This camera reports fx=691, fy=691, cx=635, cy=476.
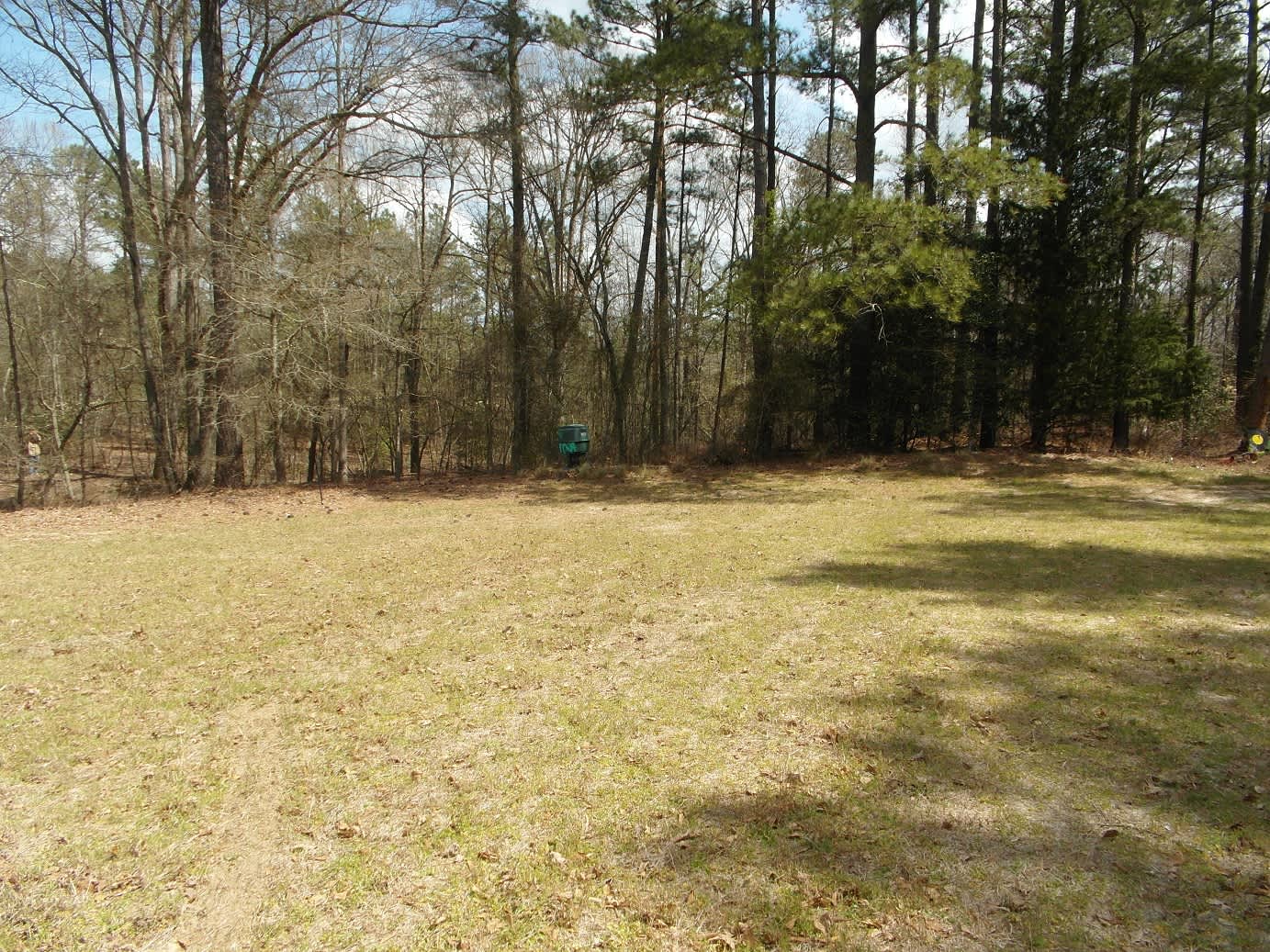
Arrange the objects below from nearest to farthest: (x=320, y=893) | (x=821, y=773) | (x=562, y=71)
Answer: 1. (x=320, y=893)
2. (x=821, y=773)
3. (x=562, y=71)

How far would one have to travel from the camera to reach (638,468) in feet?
48.1

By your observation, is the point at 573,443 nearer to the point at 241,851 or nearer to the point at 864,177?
the point at 864,177

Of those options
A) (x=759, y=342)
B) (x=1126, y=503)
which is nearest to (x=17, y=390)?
(x=759, y=342)

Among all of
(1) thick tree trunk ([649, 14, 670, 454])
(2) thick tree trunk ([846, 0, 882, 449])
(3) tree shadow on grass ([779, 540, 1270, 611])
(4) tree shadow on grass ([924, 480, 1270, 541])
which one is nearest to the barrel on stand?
(1) thick tree trunk ([649, 14, 670, 454])

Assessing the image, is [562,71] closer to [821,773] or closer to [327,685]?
[327,685]

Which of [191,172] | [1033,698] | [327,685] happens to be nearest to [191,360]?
[191,172]

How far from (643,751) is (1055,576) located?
14.8ft

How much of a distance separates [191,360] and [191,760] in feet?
33.7

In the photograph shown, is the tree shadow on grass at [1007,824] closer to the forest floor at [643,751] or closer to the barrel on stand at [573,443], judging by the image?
the forest floor at [643,751]

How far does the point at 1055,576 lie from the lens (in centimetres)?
596

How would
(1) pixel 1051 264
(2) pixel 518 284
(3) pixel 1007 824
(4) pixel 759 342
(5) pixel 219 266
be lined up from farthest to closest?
1. (2) pixel 518 284
2. (4) pixel 759 342
3. (1) pixel 1051 264
4. (5) pixel 219 266
5. (3) pixel 1007 824

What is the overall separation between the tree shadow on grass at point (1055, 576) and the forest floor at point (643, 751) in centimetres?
5

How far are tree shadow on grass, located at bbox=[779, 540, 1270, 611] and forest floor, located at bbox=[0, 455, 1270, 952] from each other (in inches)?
1.9

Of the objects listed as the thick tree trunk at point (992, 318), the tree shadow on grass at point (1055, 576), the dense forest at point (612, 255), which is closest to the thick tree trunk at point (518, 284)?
the dense forest at point (612, 255)
